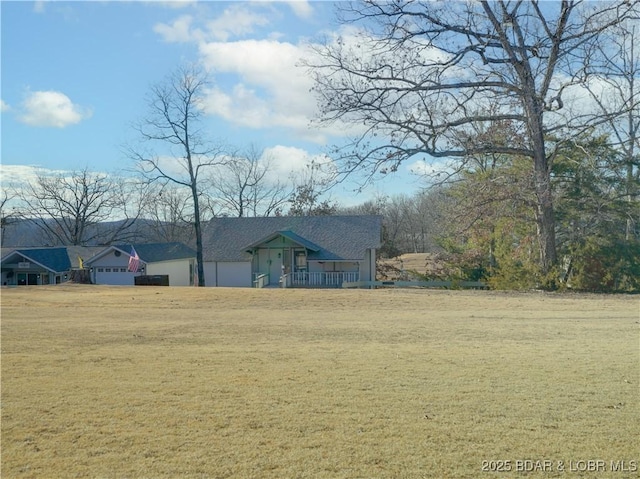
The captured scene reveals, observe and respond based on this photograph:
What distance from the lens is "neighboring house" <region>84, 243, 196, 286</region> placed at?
4419 cm

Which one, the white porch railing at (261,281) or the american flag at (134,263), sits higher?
the american flag at (134,263)

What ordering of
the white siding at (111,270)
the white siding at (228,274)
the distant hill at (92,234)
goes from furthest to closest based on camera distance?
the distant hill at (92,234) → the white siding at (111,270) → the white siding at (228,274)

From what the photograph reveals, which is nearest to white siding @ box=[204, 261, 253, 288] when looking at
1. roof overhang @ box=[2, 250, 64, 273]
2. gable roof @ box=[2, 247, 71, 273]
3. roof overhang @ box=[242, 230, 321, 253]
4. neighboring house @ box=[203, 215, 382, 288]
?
neighboring house @ box=[203, 215, 382, 288]

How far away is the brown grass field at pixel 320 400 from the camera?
209 inches

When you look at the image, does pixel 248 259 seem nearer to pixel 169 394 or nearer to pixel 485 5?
pixel 485 5

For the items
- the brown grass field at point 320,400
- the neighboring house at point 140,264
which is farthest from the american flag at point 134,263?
the brown grass field at point 320,400

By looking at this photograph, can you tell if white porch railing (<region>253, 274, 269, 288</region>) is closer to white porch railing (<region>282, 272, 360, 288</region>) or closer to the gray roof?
white porch railing (<region>282, 272, 360, 288</region>)

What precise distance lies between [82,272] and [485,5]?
1020 inches

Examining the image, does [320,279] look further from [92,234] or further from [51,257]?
[92,234]

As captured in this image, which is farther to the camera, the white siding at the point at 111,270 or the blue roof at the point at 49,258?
the blue roof at the point at 49,258

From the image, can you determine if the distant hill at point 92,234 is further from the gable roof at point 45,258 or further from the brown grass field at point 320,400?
the brown grass field at point 320,400

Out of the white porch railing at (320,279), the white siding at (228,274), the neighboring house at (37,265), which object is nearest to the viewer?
the white porch railing at (320,279)

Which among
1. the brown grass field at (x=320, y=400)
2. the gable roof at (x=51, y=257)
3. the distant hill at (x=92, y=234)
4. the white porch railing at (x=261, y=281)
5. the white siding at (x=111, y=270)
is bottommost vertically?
the brown grass field at (x=320, y=400)

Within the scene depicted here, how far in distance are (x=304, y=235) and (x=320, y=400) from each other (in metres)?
34.6
